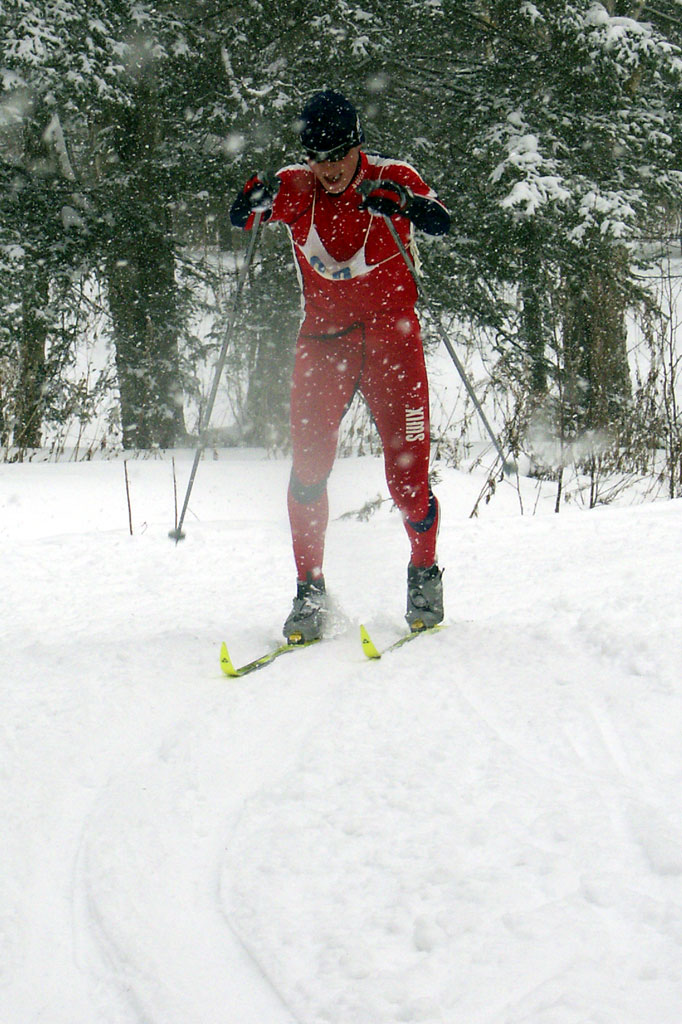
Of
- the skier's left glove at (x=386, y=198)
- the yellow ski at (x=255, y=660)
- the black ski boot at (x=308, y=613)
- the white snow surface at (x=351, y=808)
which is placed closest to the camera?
the white snow surface at (x=351, y=808)

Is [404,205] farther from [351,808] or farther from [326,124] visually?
[351,808]

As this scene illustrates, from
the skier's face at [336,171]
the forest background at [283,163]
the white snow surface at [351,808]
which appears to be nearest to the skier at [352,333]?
the skier's face at [336,171]

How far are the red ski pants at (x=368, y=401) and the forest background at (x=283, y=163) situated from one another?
4554 millimetres

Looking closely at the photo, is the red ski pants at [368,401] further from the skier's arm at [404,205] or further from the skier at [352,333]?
the skier's arm at [404,205]

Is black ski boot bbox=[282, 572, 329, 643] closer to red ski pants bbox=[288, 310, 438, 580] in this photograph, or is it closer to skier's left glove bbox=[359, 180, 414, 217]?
red ski pants bbox=[288, 310, 438, 580]

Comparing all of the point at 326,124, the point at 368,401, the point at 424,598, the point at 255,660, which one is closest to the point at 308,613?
the point at 255,660

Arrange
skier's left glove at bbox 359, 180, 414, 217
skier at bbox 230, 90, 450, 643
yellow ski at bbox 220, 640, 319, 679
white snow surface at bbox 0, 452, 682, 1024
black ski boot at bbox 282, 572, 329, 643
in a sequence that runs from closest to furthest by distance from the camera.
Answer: white snow surface at bbox 0, 452, 682, 1024, yellow ski at bbox 220, 640, 319, 679, skier's left glove at bbox 359, 180, 414, 217, skier at bbox 230, 90, 450, 643, black ski boot at bbox 282, 572, 329, 643

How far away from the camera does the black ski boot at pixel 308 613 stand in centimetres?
337

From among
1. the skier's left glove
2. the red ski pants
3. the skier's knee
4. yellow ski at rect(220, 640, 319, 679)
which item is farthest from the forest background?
yellow ski at rect(220, 640, 319, 679)

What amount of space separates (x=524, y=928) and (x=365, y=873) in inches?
13.5

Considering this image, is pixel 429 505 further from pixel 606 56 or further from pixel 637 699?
pixel 606 56

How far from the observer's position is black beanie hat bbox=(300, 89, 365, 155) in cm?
304

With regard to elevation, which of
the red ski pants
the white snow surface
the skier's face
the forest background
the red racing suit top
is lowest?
the white snow surface

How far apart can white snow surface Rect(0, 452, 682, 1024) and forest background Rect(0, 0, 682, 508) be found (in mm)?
4972
